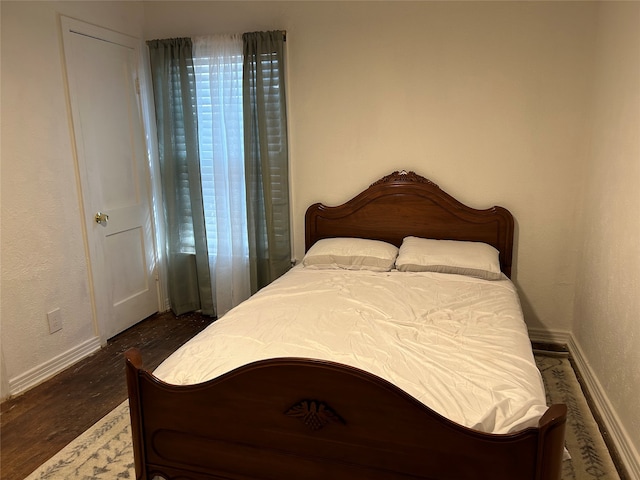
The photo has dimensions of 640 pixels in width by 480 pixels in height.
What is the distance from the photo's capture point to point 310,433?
1.61 metres

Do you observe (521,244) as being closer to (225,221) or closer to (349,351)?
(349,351)

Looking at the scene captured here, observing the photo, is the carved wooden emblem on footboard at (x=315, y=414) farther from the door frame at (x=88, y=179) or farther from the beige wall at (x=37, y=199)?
the door frame at (x=88, y=179)

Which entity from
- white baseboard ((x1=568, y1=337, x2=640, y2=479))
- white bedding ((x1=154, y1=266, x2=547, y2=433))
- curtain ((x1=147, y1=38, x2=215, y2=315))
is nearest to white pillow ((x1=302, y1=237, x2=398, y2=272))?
white bedding ((x1=154, y1=266, x2=547, y2=433))

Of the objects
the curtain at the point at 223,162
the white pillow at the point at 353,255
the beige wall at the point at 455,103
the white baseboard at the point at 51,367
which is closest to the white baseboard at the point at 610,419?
the beige wall at the point at 455,103

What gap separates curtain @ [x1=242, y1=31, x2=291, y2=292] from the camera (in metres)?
3.31

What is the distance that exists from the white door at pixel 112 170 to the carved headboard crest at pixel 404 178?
1.78m

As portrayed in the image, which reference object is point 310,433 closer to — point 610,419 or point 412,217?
point 610,419

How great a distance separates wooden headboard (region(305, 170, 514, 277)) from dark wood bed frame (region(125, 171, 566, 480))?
1900 mm

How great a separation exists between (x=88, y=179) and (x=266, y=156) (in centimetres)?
117

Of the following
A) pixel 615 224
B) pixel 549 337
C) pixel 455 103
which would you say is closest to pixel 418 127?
pixel 455 103

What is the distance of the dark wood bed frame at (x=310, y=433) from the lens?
1426 mm

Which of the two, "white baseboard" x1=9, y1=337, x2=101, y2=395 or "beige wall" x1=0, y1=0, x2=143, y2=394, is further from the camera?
"white baseboard" x1=9, y1=337, x2=101, y2=395

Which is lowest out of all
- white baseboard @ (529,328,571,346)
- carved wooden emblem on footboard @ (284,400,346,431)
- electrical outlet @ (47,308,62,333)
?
white baseboard @ (529,328,571,346)

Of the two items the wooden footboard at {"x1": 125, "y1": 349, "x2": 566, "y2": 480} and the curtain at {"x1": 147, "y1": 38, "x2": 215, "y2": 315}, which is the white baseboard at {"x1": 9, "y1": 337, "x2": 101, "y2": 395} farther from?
the wooden footboard at {"x1": 125, "y1": 349, "x2": 566, "y2": 480}
